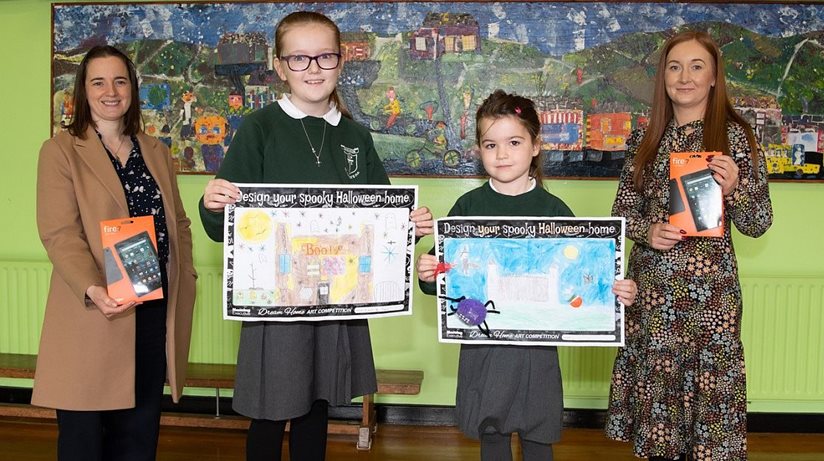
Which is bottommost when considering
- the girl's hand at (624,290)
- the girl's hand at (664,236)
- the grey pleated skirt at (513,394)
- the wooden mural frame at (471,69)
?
the grey pleated skirt at (513,394)

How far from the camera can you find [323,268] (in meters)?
1.95

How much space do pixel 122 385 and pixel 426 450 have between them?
5.44 feet

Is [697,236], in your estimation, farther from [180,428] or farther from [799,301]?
[180,428]

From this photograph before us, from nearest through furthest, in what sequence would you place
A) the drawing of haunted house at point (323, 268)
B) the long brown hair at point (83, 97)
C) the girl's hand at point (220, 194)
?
the girl's hand at point (220, 194)
the drawing of haunted house at point (323, 268)
the long brown hair at point (83, 97)

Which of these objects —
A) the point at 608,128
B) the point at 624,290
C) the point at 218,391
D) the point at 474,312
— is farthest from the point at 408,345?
the point at 624,290

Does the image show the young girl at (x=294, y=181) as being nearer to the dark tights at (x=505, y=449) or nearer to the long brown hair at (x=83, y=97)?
the dark tights at (x=505, y=449)

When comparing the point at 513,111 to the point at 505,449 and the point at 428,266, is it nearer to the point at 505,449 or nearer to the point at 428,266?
the point at 428,266

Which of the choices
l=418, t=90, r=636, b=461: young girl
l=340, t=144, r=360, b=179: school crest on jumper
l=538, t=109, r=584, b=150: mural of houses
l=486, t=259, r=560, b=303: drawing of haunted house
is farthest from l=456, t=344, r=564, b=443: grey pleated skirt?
l=538, t=109, r=584, b=150: mural of houses

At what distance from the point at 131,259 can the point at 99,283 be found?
5.5 inches

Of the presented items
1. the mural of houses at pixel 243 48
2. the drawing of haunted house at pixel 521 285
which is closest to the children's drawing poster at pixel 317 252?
the drawing of haunted house at pixel 521 285

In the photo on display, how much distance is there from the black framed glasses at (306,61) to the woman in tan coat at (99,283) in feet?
2.00

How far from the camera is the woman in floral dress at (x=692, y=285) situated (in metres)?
2.16

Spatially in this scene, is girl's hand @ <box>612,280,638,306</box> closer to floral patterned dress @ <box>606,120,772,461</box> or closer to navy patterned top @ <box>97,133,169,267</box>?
floral patterned dress @ <box>606,120,772,461</box>

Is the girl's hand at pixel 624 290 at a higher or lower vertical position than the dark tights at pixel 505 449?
higher
